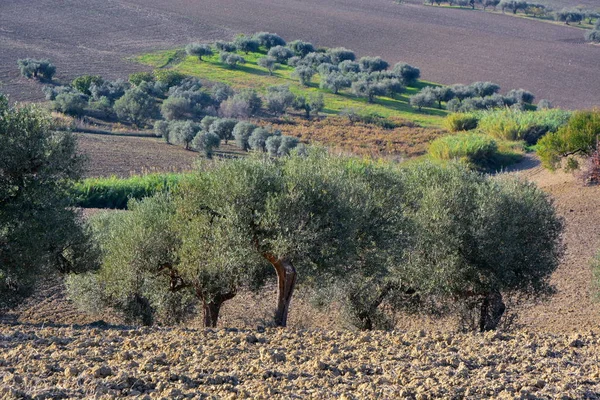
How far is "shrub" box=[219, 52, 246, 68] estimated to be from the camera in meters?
85.1

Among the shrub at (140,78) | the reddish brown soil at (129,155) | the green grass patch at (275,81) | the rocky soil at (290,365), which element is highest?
the rocky soil at (290,365)

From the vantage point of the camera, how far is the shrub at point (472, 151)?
150ft

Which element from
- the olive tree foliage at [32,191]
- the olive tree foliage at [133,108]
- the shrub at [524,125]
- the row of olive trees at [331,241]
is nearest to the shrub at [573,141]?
the shrub at [524,125]

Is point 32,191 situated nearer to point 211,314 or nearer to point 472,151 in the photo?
point 211,314

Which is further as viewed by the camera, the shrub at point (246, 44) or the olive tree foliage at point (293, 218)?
the shrub at point (246, 44)

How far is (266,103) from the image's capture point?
71.1m

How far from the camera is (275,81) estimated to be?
79625mm

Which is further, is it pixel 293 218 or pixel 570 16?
pixel 570 16

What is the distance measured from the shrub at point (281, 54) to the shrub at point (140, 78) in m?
18.1

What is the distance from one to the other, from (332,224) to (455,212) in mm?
4101

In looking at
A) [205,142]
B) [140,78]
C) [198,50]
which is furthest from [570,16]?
[205,142]

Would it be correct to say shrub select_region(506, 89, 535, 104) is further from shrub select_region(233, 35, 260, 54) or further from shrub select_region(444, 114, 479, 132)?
shrub select_region(233, 35, 260, 54)

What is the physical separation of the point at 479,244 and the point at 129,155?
32.8 metres

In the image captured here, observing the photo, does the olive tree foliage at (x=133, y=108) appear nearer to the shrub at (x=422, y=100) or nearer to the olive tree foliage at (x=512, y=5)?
the shrub at (x=422, y=100)
